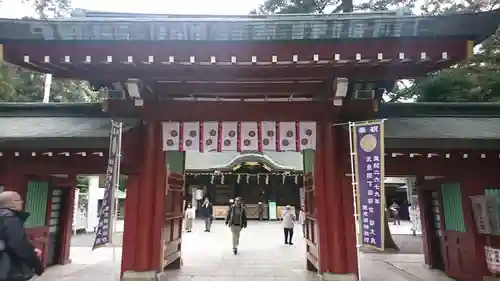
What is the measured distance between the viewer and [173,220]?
29.0 ft

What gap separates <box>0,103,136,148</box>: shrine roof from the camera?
277 inches

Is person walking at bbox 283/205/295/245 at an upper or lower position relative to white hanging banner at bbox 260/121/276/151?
lower

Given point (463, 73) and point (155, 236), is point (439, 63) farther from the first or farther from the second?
point (463, 73)

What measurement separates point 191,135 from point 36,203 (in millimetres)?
4107

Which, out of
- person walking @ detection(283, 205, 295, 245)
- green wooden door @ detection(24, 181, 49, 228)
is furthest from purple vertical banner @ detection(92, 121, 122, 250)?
person walking @ detection(283, 205, 295, 245)

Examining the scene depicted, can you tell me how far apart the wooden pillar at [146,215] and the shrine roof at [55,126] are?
0.65 metres

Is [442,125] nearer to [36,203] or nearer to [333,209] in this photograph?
[333,209]

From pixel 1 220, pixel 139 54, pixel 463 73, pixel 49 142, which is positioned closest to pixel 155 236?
pixel 49 142

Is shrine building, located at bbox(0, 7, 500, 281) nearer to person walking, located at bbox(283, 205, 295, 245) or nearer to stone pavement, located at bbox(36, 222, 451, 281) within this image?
stone pavement, located at bbox(36, 222, 451, 281)

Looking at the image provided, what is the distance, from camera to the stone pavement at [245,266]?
8.30 m

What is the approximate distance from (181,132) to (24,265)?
4139 mm

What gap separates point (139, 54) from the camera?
6109 millimetres

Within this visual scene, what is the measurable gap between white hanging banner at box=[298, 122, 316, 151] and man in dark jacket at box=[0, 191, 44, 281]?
16.4ft

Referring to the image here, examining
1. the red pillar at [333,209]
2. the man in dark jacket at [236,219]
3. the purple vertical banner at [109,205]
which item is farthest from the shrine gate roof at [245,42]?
the man in dark jacket at [236,219]
